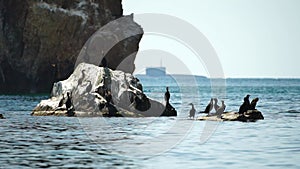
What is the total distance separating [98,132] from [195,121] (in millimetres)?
9967

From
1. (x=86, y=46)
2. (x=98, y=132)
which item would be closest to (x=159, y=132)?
Answer: (x=98, y=132)

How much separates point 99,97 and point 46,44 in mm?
52068

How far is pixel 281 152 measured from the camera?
75.2 feet

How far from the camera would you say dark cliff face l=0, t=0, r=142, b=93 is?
300ft

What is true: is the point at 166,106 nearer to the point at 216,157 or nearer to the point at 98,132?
the point at 98,132

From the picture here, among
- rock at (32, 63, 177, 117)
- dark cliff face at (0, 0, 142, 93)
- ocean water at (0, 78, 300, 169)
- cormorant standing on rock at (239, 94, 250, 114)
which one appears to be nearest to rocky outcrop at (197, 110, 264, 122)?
cormorant standing on rock at (239, 94, 250, 114)

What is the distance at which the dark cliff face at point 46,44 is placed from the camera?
300 ft

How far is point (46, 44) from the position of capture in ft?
303

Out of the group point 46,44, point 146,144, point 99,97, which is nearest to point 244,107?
point 99,97

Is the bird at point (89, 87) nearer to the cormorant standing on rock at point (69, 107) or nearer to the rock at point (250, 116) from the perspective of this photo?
the cormorant standing on rock at point (69, 107)

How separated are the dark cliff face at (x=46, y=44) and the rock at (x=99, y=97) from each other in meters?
48.0

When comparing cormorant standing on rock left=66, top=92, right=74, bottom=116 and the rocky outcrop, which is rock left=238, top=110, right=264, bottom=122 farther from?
cormorant standing on rock left=66, top=92, right=74, bottom=116

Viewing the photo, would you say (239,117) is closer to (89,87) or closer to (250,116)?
(250,116)

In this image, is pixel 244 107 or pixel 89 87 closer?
pixel 244 107
